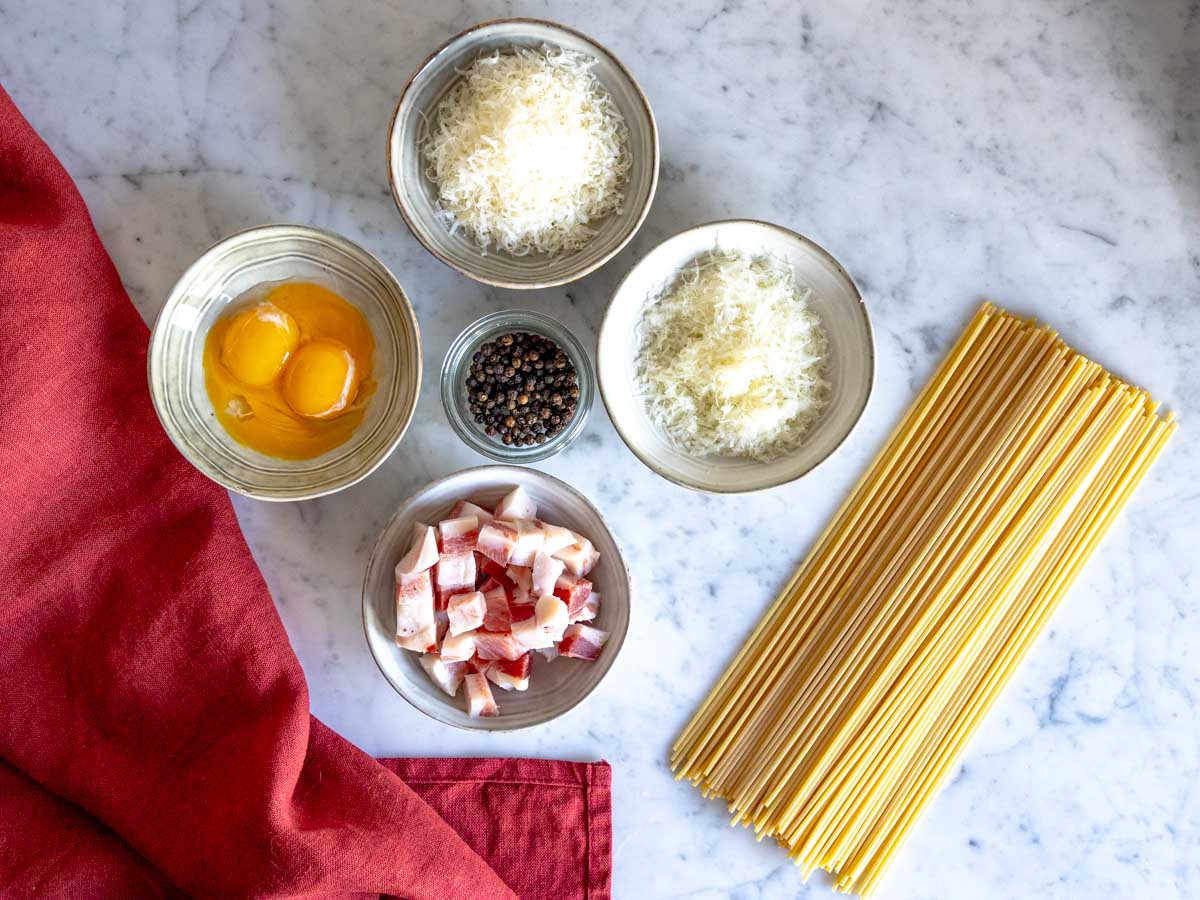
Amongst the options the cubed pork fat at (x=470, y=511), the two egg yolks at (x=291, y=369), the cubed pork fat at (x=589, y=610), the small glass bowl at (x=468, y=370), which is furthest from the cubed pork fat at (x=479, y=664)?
the two egg yolks at (x=291, y=369)

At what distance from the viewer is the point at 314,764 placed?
2.23m

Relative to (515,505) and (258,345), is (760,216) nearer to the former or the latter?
(515,505)

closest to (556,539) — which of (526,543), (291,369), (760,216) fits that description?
(526,543)

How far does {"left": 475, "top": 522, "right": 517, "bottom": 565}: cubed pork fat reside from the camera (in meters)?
2.11

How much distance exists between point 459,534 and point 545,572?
220 millimetres

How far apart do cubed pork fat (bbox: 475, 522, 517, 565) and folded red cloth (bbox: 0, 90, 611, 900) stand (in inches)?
22.3

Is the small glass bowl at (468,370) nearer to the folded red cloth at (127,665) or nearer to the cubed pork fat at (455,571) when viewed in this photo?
the cubed pork fat at (455,571)

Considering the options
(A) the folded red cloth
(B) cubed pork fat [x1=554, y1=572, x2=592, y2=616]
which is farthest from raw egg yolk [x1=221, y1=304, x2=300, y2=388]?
(B) cubed pork fat [x1=554, y1=572, x2=592, y2=616]

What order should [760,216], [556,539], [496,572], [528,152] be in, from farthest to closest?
[760,216] < [496,572] < [556,539] < [528,152]

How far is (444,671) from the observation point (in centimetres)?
222

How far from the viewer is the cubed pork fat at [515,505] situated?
86.0 inches

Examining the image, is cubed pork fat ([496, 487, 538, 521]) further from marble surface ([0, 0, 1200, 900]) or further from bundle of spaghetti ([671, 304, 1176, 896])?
bundle of spaghetti ([671, 304, 1176, 896])

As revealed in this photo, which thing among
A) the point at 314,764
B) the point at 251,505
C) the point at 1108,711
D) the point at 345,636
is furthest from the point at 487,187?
the point at 1108,711

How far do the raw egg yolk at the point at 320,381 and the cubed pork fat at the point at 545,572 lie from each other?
22.9 inches
